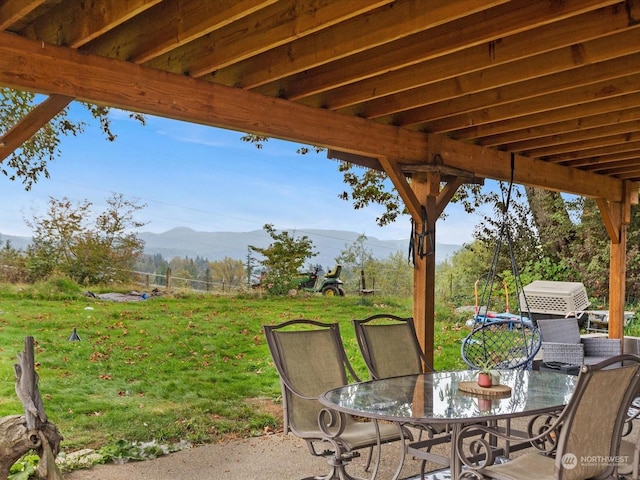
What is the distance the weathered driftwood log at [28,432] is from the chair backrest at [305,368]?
123cm

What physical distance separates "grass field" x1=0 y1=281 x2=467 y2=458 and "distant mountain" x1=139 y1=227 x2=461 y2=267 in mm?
533

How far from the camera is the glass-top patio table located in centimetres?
287

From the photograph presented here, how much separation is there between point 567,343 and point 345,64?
12.9 feet

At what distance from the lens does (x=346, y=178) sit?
8797mm

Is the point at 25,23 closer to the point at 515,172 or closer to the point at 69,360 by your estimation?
the point at 69,360

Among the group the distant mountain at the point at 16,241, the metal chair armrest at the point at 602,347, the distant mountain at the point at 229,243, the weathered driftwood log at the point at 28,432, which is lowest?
the weathered driftwood log at the point at 28,432

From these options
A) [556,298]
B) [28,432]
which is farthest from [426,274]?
[556,298]

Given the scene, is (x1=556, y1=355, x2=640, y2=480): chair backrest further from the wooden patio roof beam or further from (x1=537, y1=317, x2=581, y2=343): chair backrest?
(x1=537, y1=317, x2=581, y2=343): chair backrest

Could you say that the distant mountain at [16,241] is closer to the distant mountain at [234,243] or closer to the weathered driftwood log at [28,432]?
the distant mountain at [234,243]

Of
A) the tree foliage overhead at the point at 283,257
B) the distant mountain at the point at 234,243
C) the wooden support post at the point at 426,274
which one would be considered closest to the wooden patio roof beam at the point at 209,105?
Answer: the wooden support post at the point at 426,274

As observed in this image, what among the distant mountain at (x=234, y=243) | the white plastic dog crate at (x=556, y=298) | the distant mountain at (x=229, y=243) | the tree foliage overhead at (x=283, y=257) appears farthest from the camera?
the white plastic dog crate at (x=556, y=298)

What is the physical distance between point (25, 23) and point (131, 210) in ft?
12.1

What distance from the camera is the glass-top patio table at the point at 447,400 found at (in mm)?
2867

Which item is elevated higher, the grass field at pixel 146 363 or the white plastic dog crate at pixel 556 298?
the white plastic dog crate at pixel 556 298
